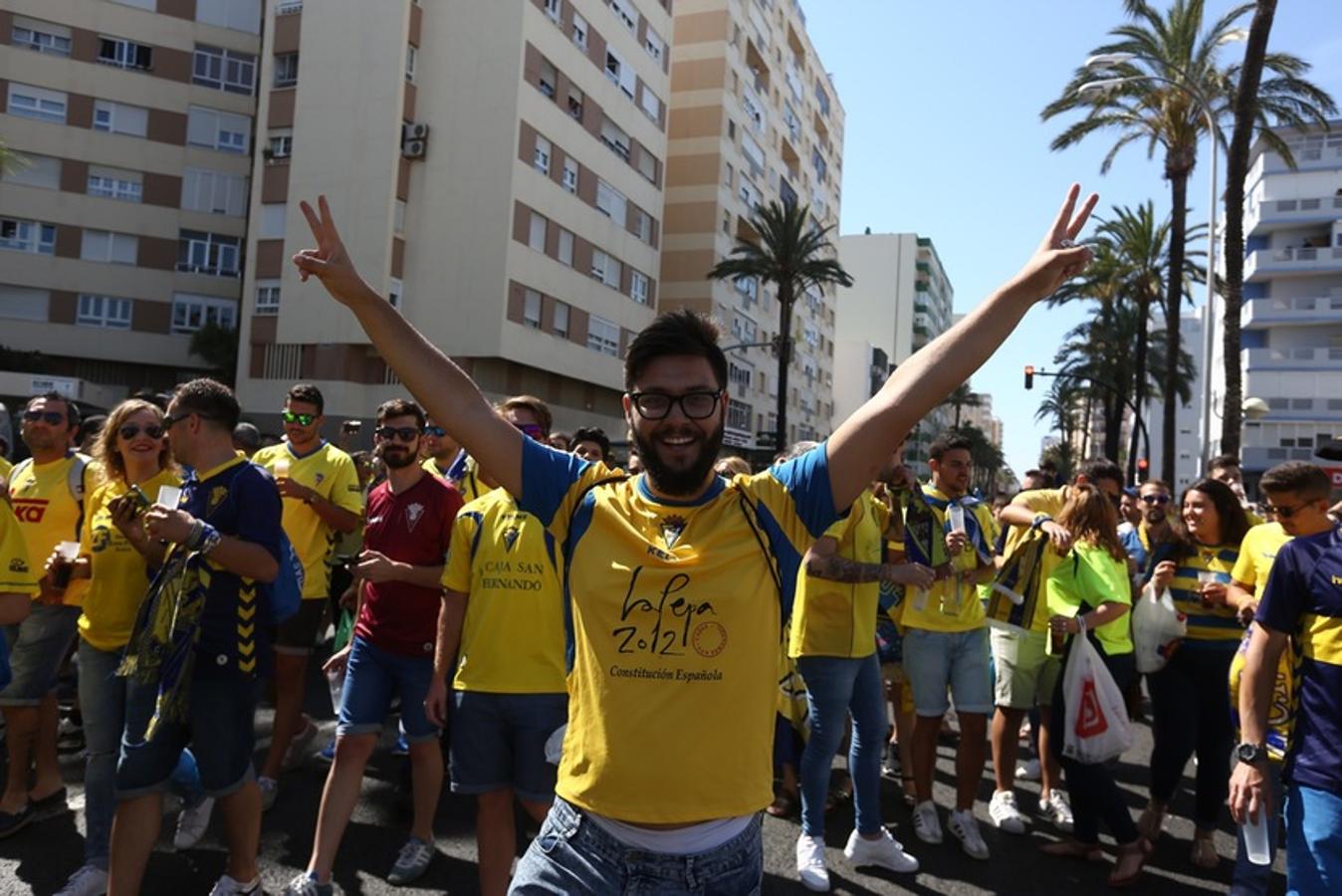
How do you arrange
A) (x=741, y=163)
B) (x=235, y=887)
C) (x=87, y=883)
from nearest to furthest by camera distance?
(x=235, y=887), (x=87, y=883), (x=741, y=163)

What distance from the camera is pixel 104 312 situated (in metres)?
36.8

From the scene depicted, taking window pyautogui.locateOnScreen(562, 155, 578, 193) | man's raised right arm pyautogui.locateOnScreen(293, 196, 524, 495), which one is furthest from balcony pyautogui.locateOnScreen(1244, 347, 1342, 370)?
man's raised right arm pyautogui.locateOnScreen(293, 196, 524, 495)

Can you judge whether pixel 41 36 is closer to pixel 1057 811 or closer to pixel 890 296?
pixel 1057 811

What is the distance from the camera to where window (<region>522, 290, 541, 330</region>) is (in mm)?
33094

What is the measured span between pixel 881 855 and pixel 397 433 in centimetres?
322

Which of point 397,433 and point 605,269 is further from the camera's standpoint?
point 605,269

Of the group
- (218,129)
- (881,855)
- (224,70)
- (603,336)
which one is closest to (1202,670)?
(881,855)

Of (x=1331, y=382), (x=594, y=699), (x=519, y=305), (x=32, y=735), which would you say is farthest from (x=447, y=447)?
(x=1331, y=382)

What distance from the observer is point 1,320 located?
3531 cm

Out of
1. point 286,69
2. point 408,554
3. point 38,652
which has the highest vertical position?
point 286,69

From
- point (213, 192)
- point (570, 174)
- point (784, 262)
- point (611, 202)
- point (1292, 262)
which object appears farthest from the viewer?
point (1292, 262)

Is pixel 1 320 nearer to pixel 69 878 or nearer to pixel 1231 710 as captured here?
pixel 69 878

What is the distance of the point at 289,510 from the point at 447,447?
40.3 inches

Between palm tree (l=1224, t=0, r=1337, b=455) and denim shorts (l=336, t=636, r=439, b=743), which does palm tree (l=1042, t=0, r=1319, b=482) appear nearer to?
palm tree (l=1224, t=0, r=1337, b=455)
